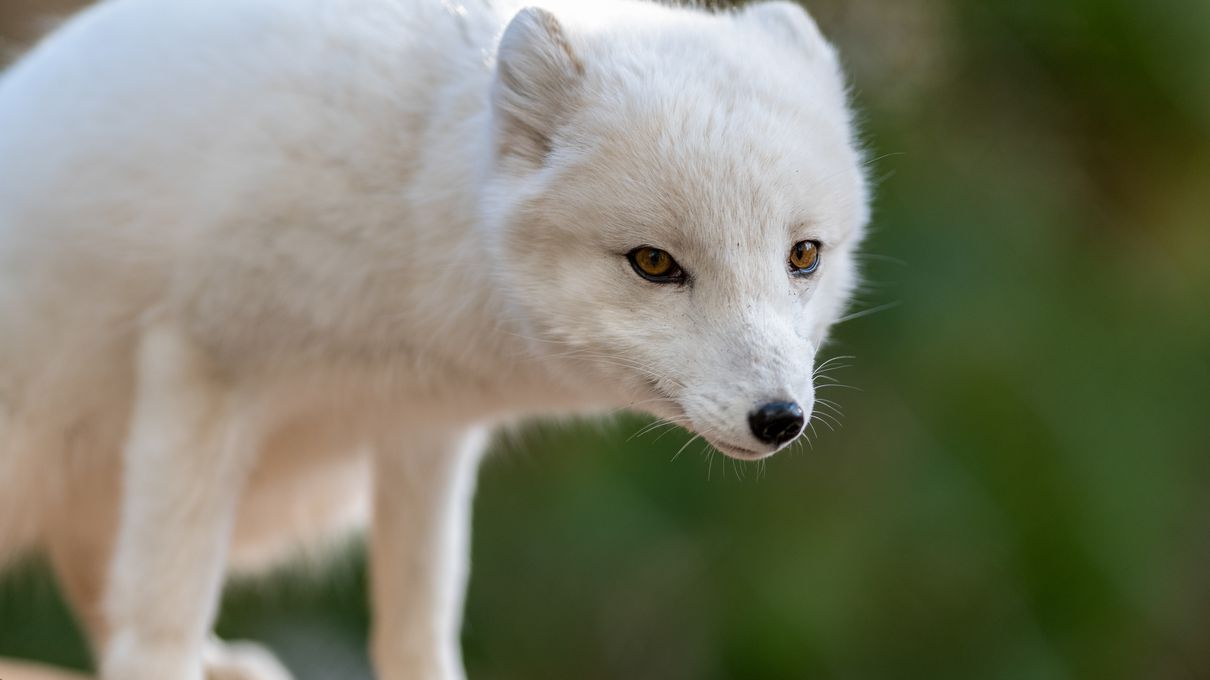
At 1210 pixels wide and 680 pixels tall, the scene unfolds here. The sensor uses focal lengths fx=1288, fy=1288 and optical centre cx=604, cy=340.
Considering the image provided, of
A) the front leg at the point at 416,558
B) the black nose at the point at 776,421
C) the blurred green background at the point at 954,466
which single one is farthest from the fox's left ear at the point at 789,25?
the blurred green background at the point at 954,466

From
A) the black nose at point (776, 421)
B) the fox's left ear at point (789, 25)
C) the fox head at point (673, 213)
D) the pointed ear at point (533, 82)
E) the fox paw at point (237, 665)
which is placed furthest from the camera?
the fox paw at point (237, 665)

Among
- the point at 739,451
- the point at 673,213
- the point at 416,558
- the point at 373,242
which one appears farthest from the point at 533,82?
the point at 416,558

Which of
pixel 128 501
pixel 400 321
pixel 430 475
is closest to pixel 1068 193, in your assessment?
pixel 430 475

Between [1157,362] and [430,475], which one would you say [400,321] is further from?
[1157,362]

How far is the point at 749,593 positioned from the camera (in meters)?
6.08

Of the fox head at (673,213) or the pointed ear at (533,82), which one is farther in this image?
the pointed ear at (533,82)

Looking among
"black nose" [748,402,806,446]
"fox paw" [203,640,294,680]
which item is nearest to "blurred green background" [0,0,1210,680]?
"fox paw" [203,640,294,680]

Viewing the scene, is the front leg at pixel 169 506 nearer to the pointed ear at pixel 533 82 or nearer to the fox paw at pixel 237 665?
the fox paw at pixel 237 665

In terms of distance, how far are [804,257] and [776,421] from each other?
46 cm

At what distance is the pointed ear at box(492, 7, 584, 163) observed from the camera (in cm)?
254

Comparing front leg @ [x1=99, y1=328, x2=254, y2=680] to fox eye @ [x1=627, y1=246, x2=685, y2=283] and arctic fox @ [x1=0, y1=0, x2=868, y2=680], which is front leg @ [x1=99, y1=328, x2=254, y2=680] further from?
fox eye @ [x1=627, y1=246, x2=685, y2=283]

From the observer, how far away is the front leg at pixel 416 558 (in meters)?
3.57

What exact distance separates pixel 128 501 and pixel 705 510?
3.71 meters

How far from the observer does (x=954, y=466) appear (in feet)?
19.9
